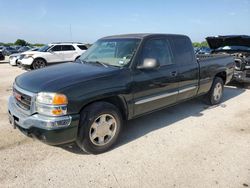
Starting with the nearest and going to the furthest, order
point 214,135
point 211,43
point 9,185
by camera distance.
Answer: point 9,185 → point 214,135 → point 211,43

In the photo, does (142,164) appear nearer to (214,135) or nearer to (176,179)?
(176,179)

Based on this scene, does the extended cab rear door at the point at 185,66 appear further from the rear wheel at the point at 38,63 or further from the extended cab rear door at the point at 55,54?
the rear wheel at the point at 38,63

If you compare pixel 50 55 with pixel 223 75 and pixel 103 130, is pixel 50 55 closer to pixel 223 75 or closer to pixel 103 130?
pixel 223 75

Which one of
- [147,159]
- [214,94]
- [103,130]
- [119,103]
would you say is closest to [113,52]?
[119,103]

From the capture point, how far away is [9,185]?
8.84 feet

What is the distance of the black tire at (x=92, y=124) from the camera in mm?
3136

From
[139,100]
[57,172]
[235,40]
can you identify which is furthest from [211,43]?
[57,172]

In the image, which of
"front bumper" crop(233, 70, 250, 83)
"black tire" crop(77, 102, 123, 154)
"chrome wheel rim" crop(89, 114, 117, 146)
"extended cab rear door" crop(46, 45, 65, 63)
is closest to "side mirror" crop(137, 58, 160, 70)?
"black tire" crop(77, 102, 123, 154)

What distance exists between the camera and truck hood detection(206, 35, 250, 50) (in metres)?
7.90

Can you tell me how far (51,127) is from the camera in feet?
9.40

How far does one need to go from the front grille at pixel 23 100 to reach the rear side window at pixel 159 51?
1984 mm

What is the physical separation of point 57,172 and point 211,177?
201 centimetres

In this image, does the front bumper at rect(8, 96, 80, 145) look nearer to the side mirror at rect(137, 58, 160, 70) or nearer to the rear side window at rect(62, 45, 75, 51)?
the side mirror at rect(137, 58, 160, 70)

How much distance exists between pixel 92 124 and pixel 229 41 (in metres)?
7.20
